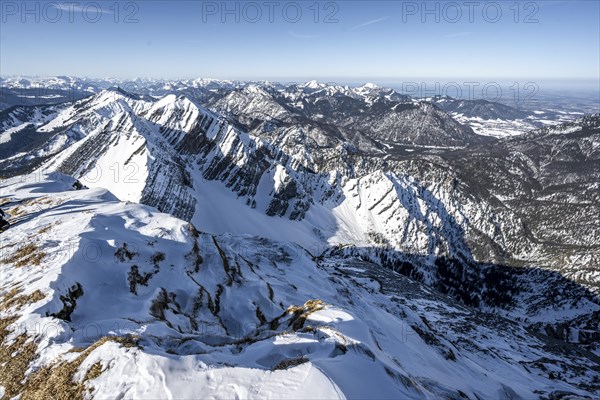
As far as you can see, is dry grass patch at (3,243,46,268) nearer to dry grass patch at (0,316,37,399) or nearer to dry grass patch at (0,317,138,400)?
dry grass patch at (0,316,37,399)

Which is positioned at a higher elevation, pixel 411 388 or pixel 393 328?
pixel 411 388

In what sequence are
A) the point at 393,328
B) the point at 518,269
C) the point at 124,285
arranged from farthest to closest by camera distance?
the point at 518,269
the point at 393,328
the point at 124,285

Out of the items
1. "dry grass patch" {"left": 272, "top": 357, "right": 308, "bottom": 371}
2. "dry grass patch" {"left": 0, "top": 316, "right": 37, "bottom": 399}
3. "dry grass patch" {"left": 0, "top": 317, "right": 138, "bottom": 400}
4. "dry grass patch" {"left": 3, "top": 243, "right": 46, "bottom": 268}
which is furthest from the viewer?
"dry grass patch" {"left": 3, "top": 243, "right": 46, "bottom": 268}

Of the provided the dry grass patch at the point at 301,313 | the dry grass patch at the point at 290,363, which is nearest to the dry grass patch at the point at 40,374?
the dry grass patch at the point at 290,363

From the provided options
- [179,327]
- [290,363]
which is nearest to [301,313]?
[179,327]

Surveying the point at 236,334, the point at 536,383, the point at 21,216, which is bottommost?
the point at 536,383

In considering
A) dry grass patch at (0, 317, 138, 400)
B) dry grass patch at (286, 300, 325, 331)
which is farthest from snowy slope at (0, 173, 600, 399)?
dry grass patch at (286, 300, 325, 331)

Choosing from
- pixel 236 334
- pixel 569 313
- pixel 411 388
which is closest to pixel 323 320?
pixel 411 388

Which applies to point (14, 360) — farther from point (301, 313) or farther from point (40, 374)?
point (301, 313)

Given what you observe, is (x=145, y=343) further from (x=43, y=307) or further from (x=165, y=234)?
(x=165, y=234)
